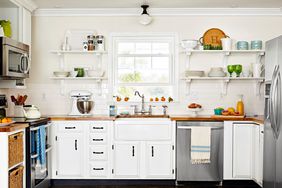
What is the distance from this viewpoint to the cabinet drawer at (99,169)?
4.70m

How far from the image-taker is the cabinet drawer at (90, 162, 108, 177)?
4.70 m

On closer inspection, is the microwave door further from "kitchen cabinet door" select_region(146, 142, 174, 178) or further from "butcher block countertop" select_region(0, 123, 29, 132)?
"kitchen cabinet door" select_region(146, 142, 174, 178)

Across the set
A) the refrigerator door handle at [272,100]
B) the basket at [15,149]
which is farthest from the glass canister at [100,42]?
the refrigerator door handle at [272,100]

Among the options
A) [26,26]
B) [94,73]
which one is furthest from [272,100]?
[26,26]

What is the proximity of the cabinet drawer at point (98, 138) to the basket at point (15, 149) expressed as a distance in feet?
3.88

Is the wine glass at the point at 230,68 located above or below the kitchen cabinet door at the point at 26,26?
below

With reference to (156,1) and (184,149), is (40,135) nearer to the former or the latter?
(184,149)

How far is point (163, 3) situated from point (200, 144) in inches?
81.3

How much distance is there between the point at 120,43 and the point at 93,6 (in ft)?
2.30

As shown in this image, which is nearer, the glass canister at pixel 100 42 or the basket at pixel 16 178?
the basket at pixel 16 178

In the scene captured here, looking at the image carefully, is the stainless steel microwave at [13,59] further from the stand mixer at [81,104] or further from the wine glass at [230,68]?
the wine glass at [230,68]

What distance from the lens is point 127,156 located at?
4.69 meters

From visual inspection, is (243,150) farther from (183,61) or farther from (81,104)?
(81,104)

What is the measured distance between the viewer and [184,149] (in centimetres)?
463
